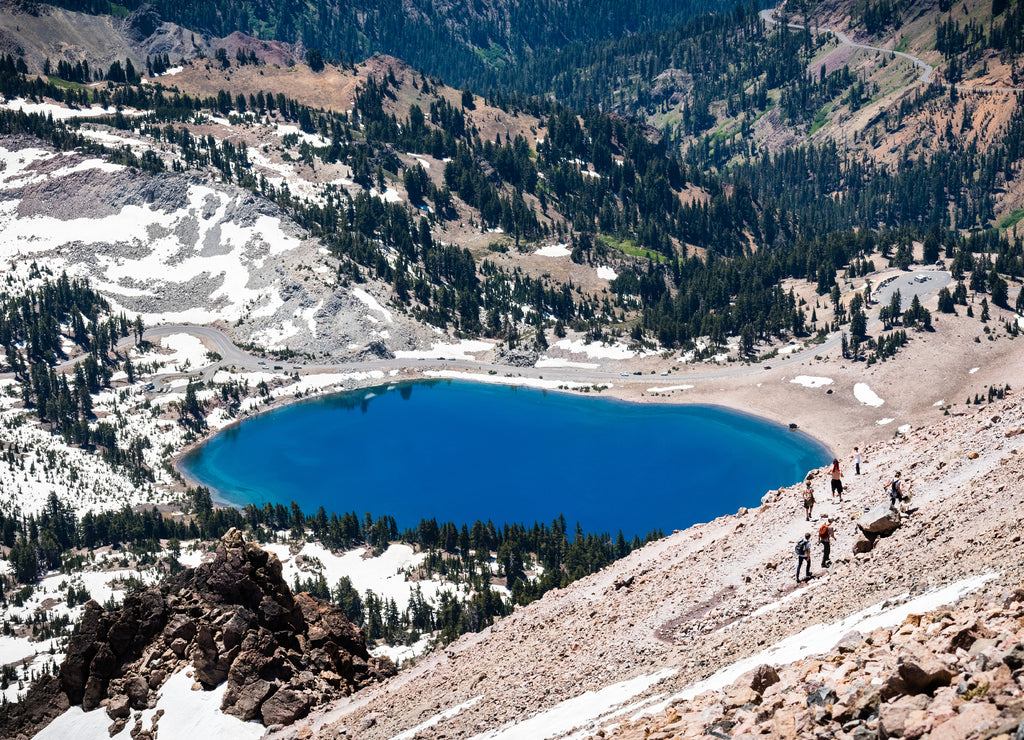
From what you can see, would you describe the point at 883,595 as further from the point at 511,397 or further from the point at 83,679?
the point at 511,397

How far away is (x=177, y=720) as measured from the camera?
47.4 metres

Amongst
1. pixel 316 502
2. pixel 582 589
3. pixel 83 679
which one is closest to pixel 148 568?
pixel 316 502

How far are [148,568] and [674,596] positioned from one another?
89721mm

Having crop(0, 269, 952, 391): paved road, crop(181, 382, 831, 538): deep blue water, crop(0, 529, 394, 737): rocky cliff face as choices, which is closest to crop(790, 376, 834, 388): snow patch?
crop(0, 269, 952, 391): paved road

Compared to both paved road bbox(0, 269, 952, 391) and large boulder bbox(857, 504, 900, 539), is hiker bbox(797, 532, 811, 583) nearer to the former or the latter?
large boulder bbox(857, 504, 900, 539)

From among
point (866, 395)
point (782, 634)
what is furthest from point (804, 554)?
point (866, 395)

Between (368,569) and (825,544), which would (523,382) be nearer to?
(368,569)

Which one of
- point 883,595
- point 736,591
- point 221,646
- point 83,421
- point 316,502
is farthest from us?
point 83,421

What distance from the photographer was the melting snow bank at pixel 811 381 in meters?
172

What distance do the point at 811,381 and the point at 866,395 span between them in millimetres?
10737

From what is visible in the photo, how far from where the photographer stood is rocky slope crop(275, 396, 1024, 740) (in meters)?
20.2

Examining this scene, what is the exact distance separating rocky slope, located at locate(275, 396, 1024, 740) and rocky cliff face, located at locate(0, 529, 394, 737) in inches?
146

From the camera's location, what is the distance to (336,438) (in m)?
171

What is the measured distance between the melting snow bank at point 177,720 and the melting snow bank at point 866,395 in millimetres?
139016
